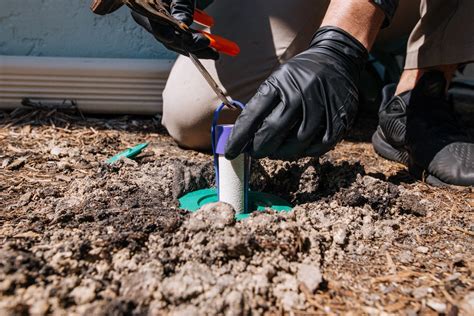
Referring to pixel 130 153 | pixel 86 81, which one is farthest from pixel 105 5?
pixel 86 81

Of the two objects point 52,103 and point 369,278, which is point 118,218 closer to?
point 369,278

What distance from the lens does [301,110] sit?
1165 mm

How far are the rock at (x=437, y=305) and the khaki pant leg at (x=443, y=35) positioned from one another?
112 centimetres

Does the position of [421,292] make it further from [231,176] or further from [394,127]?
[394,127]

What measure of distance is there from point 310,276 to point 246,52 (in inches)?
49.8

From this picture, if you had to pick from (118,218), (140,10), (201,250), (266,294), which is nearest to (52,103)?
(140,10)

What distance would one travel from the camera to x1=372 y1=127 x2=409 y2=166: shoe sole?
168 centimetres

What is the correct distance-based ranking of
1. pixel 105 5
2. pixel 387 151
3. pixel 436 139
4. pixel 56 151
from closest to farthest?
pixel 105 5
pixel 436 139
pixel 56 151
pixel 387 151

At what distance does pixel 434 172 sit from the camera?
4.77ft

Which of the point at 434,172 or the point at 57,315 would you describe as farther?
the point at 434,172

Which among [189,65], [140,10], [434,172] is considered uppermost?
[140,10]

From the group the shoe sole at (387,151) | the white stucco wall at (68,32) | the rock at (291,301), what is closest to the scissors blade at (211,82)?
the rock at (291,301)

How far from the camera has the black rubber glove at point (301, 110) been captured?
1128 millimetres

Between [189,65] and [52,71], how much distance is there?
72cm
